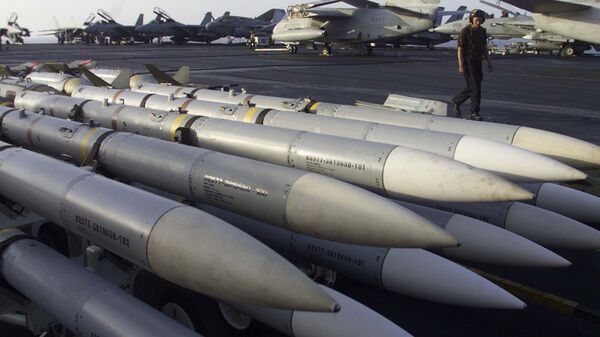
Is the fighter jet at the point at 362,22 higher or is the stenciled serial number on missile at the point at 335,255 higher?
the fighter jet at the point at 362,22

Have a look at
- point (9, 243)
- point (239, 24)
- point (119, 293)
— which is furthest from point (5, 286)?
point (239, 24)

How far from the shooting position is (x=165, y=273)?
3.91m

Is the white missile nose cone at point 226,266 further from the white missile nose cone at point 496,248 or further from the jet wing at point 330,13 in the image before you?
the jet wing at point 330,13

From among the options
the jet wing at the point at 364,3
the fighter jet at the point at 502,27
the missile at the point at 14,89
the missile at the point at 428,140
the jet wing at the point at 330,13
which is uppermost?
the jet wing at the point at 364,3

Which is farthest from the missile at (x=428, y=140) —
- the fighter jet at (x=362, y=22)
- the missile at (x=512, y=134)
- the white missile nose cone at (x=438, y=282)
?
the fighter jet at (x=362, y=22)

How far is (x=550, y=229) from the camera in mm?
5625

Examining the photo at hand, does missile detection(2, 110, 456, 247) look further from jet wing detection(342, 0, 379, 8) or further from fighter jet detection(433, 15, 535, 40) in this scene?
fighter jet detection(433, 15, 535, 40)

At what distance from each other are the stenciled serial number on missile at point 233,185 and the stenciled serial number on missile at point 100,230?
1.30 metres

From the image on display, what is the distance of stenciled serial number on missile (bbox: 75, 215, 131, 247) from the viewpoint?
4.23m

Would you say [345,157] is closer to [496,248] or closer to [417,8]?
[496,248]

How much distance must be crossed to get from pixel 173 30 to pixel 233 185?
68.7 metres

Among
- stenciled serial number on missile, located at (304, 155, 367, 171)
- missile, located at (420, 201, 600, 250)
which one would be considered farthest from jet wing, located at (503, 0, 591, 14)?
stenciled serial number on missile, located at (304, 155, 367, 171)

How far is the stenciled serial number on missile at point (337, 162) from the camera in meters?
5.85

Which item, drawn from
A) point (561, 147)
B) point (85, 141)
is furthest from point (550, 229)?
point (85, 141)
